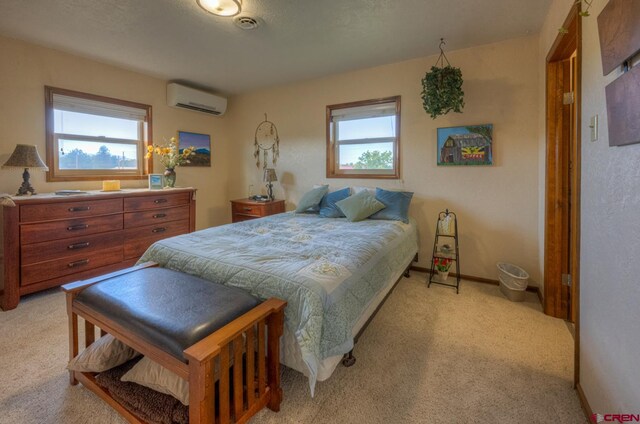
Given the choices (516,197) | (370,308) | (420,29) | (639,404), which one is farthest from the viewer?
(516,197)

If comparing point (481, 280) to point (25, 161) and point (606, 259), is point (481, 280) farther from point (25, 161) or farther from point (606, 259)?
point (25, 161)

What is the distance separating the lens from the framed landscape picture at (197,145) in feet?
14.0

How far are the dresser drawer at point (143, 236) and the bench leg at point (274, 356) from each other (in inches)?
103

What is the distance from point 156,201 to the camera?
3506 millimetres

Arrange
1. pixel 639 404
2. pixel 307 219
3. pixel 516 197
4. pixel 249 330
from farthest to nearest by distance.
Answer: pixel 307 219 < pixel 516 197 < pixel 249 330 < pixel 639 404

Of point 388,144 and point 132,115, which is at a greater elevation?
point 132,115

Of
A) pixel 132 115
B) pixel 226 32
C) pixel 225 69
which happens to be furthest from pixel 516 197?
pixel 132 115

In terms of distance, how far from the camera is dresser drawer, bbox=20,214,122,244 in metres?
2.57

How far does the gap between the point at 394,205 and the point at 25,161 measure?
3477 millimetres

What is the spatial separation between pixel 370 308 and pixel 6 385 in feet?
6.77

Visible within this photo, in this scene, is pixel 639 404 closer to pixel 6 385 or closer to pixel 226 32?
pixel 6 385

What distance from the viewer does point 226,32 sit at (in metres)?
2.69

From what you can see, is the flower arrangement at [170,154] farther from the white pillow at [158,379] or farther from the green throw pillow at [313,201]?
the white pillow at [158,379]

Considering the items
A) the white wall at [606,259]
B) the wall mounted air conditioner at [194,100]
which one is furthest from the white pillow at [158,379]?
the wall mounted air conditioner at [194,100]
